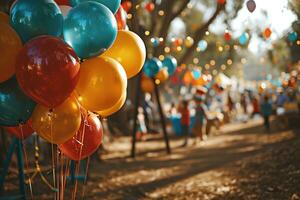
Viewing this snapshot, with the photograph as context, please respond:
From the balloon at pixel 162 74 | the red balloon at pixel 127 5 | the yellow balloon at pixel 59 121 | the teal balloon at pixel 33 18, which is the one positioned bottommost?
the yellow balloon at pixel 59 121

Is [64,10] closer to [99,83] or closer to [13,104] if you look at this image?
[99,83]

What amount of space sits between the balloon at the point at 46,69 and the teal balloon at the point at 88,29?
0.16m

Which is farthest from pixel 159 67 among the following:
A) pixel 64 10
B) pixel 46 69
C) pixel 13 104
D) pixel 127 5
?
pixel 46 69

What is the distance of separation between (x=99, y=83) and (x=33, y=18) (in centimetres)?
80

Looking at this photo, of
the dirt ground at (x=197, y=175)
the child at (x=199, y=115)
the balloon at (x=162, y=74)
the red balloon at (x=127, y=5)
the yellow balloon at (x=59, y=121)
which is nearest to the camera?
the yellow balloon at (x=59, y=121)

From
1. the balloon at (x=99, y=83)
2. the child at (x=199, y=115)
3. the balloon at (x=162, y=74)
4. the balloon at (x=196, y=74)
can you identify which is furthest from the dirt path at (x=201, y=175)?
the balloon at (x=99, y=83)

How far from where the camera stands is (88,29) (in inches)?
140

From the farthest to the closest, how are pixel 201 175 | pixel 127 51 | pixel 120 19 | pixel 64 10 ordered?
pixel 201 175
pixel 120 19
pixel 127 51
pixel 64 10

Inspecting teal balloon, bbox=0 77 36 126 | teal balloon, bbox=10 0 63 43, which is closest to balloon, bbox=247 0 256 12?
teal balloon, bbox=10 0 63 43

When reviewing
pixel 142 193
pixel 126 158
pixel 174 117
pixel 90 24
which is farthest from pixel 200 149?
pixel 90 24

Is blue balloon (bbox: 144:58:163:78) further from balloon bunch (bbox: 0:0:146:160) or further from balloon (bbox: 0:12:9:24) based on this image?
balloon (bbox: 0:12:9:24)

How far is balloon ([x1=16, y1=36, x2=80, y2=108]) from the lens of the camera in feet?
10.9

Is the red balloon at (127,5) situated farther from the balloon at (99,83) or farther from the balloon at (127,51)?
the balloon at (99,83)

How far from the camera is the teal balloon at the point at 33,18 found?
353cm
